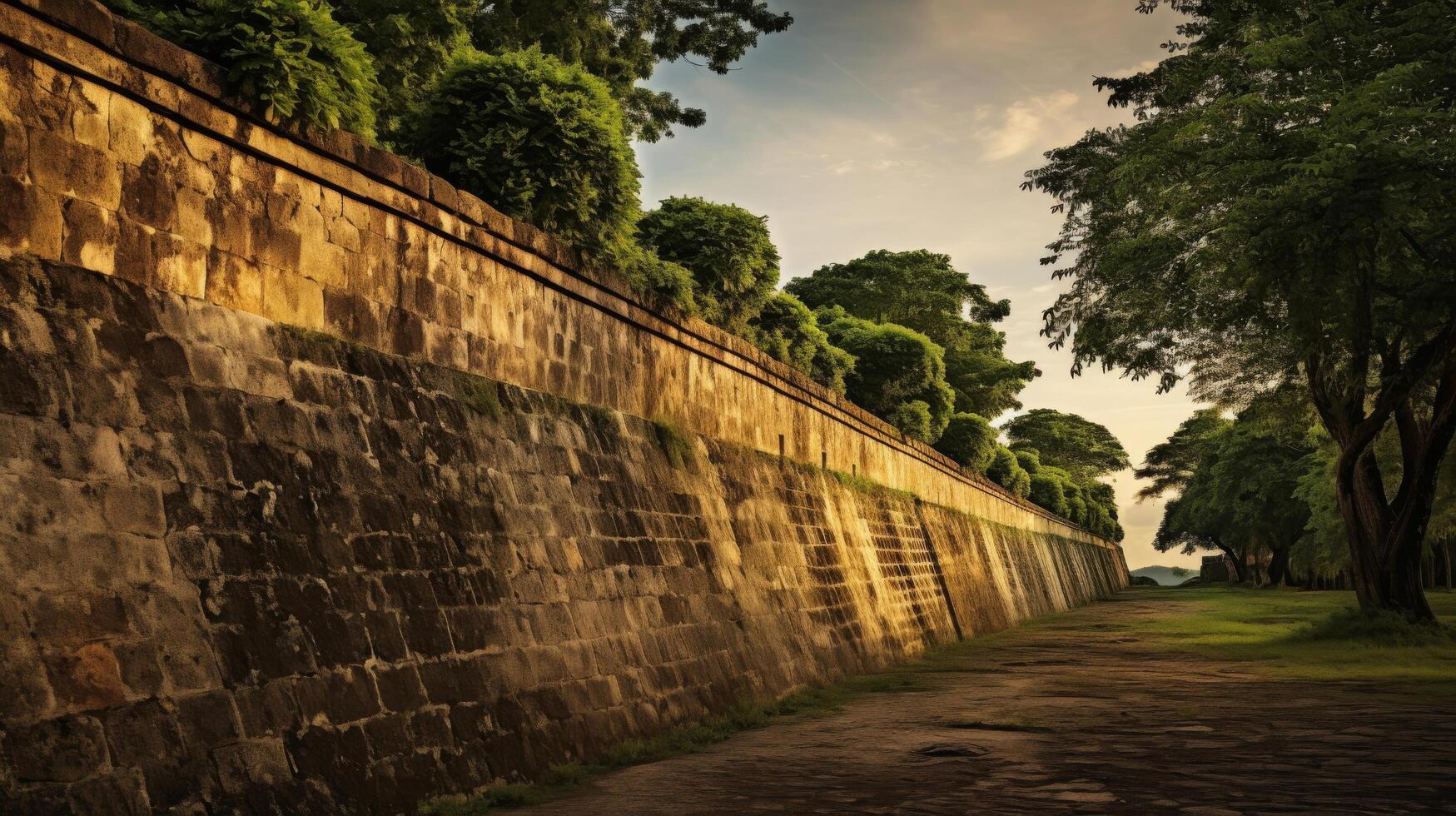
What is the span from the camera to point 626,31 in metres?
24.1

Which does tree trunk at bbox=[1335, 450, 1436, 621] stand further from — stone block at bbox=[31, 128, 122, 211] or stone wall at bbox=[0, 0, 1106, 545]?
stone block at bbox=[31, 128, 122, 211]

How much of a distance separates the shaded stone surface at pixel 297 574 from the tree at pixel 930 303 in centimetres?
4398

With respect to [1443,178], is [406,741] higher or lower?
lower

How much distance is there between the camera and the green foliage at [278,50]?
20.1 feet

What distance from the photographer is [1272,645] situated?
18000 mm

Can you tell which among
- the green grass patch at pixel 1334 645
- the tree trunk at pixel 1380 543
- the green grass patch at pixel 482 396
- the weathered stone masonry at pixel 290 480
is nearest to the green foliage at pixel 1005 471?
the green grass patch at pixel 1334 645

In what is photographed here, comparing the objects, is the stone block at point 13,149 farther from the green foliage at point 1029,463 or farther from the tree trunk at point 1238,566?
the tree trunk at point 1238,566

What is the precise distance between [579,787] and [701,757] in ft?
4.35

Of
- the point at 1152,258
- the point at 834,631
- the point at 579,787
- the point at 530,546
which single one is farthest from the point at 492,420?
the point at 1152,258

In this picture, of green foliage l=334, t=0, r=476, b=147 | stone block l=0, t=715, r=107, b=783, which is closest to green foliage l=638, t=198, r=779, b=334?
green foliage l=334, t=0, r=476, b=147

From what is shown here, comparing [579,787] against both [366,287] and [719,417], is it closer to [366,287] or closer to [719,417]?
[366,287]

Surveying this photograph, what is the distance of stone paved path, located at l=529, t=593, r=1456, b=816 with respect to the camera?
562cm

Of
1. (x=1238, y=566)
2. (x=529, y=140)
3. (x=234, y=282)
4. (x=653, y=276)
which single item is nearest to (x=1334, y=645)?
(x=653, y=276)

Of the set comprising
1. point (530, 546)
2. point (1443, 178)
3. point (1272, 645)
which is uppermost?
point (1443, 178)
